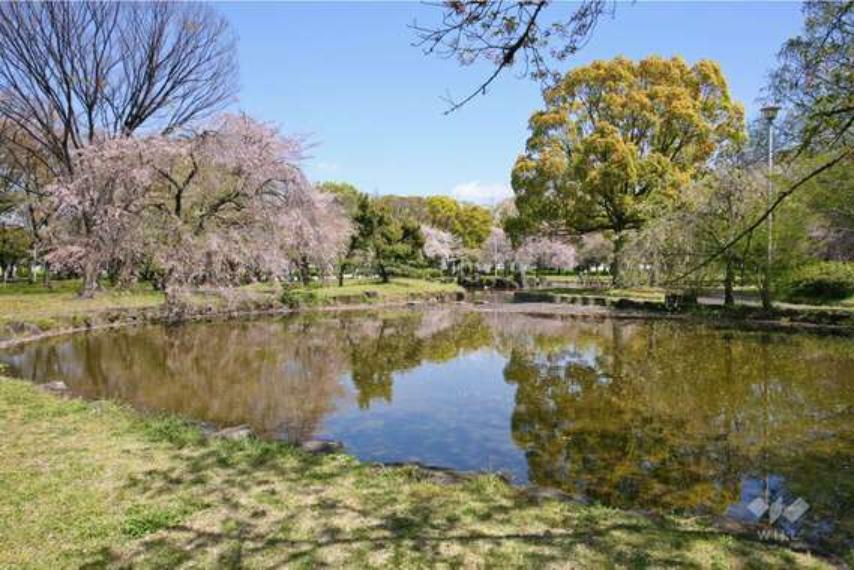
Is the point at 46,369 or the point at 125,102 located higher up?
the point at 125,102

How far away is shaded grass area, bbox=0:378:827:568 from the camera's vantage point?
11.4 ft

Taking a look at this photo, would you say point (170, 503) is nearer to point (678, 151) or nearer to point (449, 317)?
point (449, 317)

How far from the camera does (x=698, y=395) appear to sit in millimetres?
9203

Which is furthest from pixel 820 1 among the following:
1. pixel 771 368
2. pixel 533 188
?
pixel 533 188

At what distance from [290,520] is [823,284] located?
23283 millimetres

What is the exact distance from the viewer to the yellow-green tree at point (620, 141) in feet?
91.4

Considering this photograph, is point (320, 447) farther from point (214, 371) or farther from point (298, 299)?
point (298, 299)

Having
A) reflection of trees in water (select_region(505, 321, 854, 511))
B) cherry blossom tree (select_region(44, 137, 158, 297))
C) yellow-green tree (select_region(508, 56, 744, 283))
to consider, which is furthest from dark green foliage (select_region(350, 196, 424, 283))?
reflection of trees in water (select_region(505, 321, 854, 511))

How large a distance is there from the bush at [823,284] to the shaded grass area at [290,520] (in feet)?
61.5

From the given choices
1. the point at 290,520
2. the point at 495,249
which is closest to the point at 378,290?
the point at 290,520

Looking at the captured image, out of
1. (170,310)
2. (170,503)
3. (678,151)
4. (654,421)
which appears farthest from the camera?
(678,151)

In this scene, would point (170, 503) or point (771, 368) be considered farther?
point (771, 368)

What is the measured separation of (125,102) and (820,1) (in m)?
24.4

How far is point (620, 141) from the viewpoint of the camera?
2758cm
